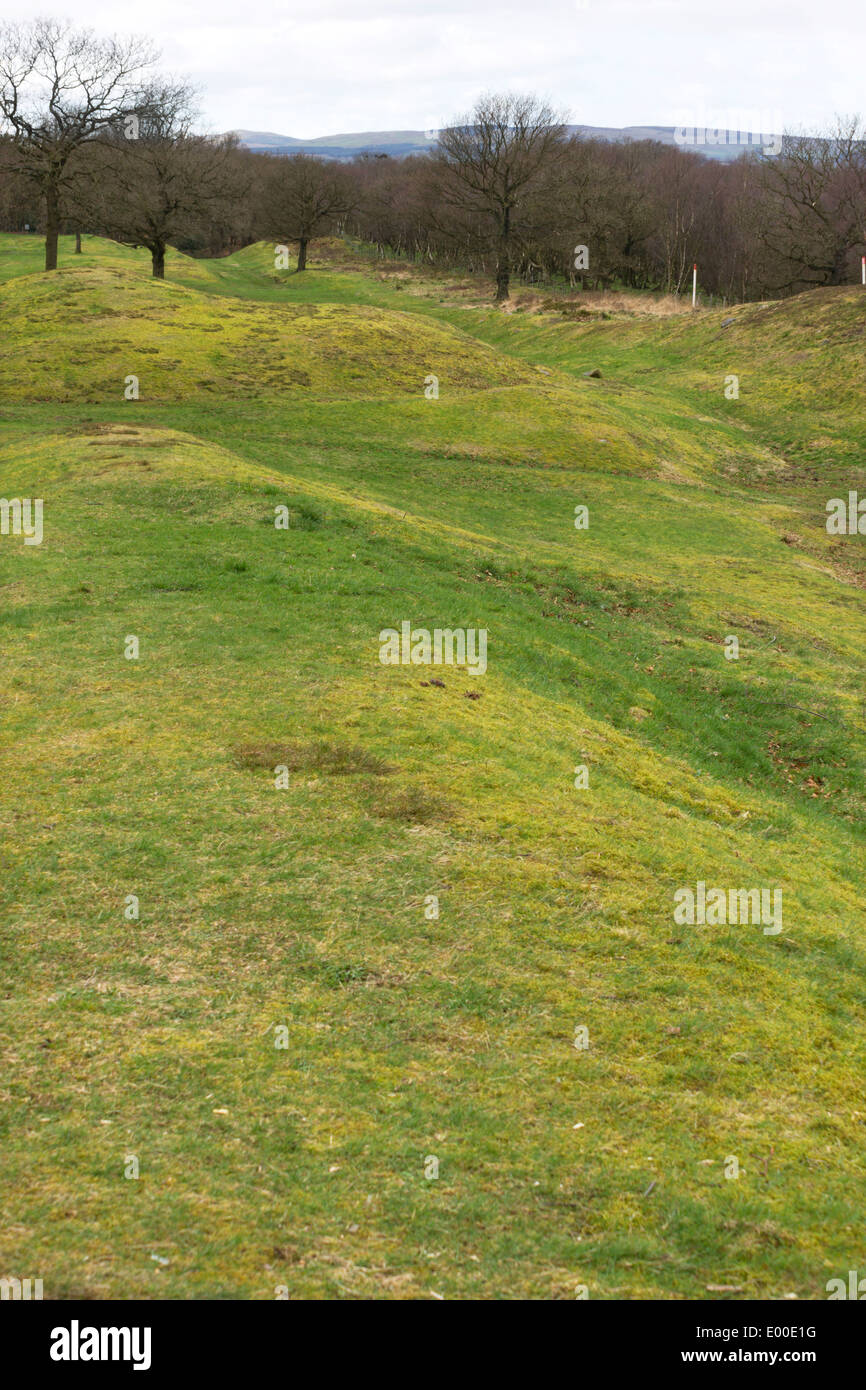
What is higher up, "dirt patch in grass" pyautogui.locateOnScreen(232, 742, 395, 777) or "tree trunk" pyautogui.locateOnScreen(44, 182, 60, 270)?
"tree trunk" pyautogui.locateOnScreen(44, 182, 60, 270)

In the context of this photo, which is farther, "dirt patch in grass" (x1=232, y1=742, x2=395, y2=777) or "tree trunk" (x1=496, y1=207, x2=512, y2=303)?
"tree trunk" (x1=496, y1=207, x2=512, y2=303)

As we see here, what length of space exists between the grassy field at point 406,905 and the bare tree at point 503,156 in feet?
193

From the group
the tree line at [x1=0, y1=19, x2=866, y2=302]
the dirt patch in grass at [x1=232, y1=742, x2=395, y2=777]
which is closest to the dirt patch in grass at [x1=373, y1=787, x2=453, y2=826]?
the dirt patch in grass at [x1=232, y1=742, x2=395, y2=777]

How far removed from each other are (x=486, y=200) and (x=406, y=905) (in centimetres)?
8302

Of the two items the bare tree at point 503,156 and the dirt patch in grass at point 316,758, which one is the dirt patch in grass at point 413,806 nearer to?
Result: the dirt patch in grass at point 316,758

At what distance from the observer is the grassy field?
6.11 meters

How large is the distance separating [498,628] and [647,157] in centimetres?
14959

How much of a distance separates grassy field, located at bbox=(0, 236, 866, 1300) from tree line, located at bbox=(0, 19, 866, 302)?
37.2 m

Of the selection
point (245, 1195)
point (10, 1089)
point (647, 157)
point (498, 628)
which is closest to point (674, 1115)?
point (245, 1195)

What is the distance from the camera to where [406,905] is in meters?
9.66

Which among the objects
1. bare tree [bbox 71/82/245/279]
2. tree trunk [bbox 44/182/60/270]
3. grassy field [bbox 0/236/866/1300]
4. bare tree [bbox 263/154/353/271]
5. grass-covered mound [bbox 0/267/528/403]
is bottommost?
grassy field [bbox 0/236/866/1300]

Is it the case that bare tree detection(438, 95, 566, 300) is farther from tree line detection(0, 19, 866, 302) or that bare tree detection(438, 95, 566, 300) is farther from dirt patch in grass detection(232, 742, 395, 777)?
dirt patch in grass detection(232, 742, 395, 777)

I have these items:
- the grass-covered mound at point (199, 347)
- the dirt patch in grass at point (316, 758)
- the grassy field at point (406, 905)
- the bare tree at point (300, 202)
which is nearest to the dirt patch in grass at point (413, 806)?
the grassy field at point (406, 905)

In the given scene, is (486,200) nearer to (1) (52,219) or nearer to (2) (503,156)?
(2) (503,156)
